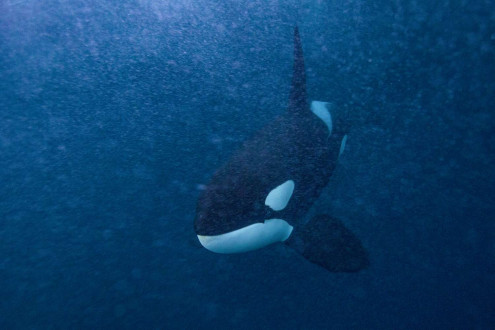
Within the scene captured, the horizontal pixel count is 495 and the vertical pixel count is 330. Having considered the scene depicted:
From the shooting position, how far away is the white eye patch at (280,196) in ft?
4.55

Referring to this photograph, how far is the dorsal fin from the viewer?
165 centimetres

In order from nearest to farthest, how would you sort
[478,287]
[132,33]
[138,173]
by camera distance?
[478,287]
[138,173]
[132,33]

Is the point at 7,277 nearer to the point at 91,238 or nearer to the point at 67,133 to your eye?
the point at 91,238

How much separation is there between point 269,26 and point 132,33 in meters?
1.32

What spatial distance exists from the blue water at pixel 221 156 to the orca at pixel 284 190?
0.24 m

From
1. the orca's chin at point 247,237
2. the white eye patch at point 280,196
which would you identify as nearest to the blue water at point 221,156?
the orca's chin at point 247,237

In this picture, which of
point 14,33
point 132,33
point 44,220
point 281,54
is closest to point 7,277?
point 44,220

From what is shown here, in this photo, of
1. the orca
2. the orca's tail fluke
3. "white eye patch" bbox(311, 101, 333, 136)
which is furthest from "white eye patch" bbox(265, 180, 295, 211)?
"white eye patch" bbox(311, 101, 333, 136)

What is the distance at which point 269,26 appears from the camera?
2689mm

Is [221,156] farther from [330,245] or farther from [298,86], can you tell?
[330,245]

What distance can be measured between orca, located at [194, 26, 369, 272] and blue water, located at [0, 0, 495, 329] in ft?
0.80

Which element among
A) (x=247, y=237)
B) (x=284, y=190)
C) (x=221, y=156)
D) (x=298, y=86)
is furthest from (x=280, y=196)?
(x=221, y=156)

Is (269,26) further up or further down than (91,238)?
further up

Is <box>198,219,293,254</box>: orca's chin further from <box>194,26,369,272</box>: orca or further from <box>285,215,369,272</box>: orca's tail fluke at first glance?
<box>285,215,369,272</box>: orca's tail fluke
